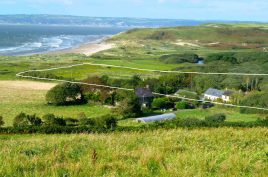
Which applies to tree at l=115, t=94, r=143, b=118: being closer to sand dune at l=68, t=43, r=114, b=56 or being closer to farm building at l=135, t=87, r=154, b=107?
farm building at l=135, t=87, r=154, b=107

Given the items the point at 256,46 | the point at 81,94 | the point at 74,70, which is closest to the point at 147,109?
the point at 81,94

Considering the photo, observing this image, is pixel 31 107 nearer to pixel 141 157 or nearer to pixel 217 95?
pixel 217 95

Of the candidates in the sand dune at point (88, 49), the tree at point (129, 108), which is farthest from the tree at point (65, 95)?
the sand dune at point (88, 49)

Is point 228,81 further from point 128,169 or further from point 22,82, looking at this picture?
point 128,169

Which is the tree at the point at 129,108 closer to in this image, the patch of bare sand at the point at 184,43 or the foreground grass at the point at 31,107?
the foreground grass at the point at 31,107

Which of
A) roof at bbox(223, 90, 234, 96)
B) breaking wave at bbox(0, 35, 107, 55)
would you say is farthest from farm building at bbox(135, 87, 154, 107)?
breaking wave at bbox(0, 35, 107, 55)
